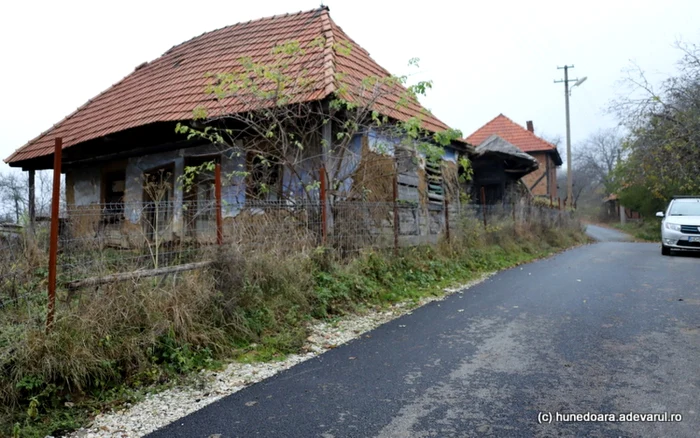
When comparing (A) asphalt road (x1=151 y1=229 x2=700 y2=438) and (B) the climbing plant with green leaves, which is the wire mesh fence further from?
(A) asphalt road (x1=151 y1=229 x2=700 y2=438)

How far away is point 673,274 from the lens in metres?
8.64

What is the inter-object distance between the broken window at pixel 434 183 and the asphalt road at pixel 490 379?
5.72m

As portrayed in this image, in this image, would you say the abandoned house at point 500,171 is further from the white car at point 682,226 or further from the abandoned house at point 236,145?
the white car at point 682,226

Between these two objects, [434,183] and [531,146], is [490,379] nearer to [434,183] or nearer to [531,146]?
[434,183]

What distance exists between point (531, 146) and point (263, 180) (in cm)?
Answer: 2443

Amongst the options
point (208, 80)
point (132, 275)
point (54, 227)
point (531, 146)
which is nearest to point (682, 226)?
point (208, 80)

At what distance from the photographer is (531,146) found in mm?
29219

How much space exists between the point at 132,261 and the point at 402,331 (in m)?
2.78

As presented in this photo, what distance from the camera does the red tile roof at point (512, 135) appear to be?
2879 centimetres

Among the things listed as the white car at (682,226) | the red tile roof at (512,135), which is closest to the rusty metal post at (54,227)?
the white car at (682,226)

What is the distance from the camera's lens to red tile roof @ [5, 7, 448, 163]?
9047mm

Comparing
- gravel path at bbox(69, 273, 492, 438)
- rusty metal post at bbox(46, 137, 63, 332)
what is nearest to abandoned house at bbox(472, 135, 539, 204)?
gravel path at bbox(69, 273, 492, 438)

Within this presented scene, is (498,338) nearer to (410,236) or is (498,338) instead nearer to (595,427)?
(595,427)

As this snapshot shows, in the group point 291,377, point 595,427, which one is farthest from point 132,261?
point 595,427
